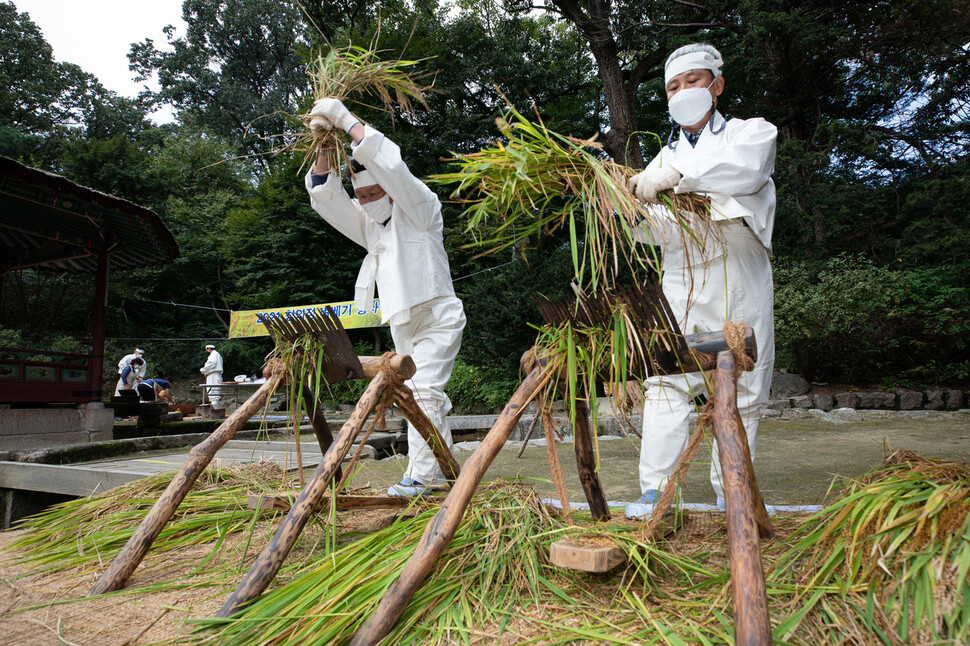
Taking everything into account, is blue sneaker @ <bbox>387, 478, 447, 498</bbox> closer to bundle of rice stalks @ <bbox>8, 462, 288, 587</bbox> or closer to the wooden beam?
bundle of rice stalks @ <bbox>8, 462, 288, 587</bbox>

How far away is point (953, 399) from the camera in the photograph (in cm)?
763

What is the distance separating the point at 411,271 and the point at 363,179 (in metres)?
0.55

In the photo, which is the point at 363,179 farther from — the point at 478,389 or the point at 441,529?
the point at 478,389

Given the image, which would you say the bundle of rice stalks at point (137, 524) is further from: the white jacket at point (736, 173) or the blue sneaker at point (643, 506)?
the white jacket at point (736, 173)

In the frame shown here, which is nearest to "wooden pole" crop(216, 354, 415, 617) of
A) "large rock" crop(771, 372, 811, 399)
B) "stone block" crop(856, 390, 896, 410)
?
"large rock" crop(771, 372, 811, 399)

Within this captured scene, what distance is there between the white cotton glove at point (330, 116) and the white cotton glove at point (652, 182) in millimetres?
1372

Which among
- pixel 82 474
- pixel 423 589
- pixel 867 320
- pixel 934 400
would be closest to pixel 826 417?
pixel 867 320

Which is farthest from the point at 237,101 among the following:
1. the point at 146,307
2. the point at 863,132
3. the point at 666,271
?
the point at 666,271

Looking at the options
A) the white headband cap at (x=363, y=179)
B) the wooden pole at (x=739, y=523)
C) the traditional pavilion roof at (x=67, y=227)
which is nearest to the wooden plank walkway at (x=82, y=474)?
the white headband cap at (x=363, y=179)

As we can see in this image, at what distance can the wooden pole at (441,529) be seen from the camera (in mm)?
1291

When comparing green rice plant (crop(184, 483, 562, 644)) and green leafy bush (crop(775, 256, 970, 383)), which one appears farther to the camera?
green leafy bush (crop(775, 256, 970, 383))

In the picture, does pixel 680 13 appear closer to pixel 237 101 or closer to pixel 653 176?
pixel 653 176

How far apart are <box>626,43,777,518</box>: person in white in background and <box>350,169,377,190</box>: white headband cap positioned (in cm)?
149

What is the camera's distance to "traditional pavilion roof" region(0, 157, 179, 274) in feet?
19.5
